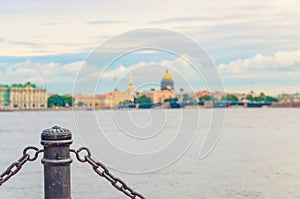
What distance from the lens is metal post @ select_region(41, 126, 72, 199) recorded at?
9.34ft

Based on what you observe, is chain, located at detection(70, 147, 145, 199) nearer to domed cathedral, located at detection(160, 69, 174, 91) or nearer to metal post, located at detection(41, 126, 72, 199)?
metal post, located at detection(41, 126, 72, 199)

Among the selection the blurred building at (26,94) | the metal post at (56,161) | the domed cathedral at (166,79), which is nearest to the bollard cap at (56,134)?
the metal post at (56,161)

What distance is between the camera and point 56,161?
9.32ft

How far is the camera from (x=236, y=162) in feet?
77.0

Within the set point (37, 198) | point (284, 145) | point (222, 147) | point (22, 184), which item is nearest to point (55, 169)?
point (37, 198)

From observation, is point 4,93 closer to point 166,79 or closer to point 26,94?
point 26,94

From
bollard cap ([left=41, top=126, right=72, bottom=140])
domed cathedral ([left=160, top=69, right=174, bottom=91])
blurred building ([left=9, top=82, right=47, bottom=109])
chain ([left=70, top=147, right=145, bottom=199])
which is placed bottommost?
chain ([left=70, top=147, right=145, bottom=199])

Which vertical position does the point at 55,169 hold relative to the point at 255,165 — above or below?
above

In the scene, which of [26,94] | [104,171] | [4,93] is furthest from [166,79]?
[4,93]

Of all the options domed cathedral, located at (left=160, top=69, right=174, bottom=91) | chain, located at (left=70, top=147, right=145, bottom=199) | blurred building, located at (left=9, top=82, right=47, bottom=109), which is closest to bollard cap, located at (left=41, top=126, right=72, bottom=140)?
chain, located at (left=70, top=147, right=145, bottom=199)

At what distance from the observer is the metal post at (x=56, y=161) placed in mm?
2846

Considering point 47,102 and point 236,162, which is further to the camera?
point 47,102

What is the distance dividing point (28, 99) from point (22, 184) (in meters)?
118

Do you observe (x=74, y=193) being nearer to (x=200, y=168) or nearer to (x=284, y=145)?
(x=200, y=168)
